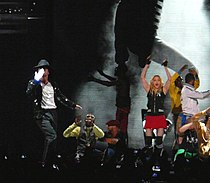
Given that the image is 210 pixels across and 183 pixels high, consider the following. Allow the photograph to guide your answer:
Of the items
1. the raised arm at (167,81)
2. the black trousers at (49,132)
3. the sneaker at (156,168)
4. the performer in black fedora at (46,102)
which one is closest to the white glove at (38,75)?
the performer in black fedora at (46,102)

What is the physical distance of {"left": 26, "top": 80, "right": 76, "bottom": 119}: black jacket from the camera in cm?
636

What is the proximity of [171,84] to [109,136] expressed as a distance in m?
0.90

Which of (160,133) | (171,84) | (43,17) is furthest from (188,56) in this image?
(43,17)

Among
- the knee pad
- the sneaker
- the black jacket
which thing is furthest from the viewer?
the black jacket

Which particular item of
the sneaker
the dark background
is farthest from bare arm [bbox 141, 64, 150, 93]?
the sneaker

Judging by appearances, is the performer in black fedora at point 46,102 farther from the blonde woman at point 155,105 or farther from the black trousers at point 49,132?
the blonde woman at point 155,105

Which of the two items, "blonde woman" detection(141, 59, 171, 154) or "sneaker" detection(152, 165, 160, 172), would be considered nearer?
"sneaker" detection(152, 165, 160, 172)

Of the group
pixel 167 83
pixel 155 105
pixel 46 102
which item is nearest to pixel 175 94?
pixel 167 83

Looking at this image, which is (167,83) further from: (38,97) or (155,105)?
(38,97)

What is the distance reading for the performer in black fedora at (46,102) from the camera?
20.8 feet

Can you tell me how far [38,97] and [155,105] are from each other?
1313mm

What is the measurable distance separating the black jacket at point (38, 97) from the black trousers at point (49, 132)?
82 mm

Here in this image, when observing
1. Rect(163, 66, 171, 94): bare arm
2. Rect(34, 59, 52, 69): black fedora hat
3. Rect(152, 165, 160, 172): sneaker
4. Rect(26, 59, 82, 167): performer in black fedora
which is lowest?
Rect(152, 165, 160, 172): sneaker

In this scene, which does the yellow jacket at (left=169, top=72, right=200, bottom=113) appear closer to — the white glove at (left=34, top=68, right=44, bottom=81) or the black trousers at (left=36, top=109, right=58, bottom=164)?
the black trousers at (left=36, top=109, right=58, bottom=164)
